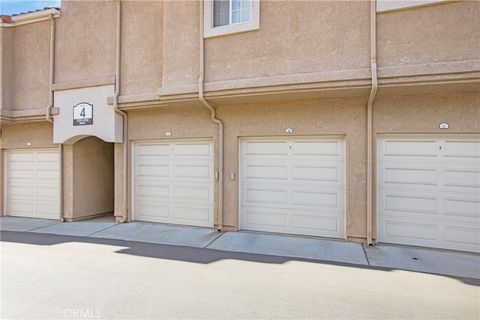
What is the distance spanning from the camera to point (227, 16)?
6770 millimetres

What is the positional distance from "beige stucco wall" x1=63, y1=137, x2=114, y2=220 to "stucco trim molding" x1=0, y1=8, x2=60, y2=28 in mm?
3855

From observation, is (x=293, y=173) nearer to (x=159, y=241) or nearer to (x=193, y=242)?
(x=193, y=242)

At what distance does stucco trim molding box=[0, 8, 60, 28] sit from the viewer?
862cm

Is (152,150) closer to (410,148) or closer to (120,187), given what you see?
(120,187)

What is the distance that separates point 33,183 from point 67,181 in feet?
5.78

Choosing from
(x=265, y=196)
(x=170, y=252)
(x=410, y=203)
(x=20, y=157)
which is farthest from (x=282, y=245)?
(x=20, y=157)

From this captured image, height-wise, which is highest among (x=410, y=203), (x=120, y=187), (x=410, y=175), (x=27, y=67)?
(x=27, y=67)

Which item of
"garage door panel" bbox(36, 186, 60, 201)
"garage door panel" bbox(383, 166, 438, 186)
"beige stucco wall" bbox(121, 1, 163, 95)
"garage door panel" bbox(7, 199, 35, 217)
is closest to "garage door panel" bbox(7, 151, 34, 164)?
"garage door panel" bbox(36, 186, 60, 201)

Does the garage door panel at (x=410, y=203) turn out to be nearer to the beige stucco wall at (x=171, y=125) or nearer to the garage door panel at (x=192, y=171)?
the beige stucco wall at (x=171, y=125)

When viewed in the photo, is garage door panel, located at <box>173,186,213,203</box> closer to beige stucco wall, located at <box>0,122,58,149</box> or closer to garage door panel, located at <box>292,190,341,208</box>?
garage door panel, located at <box>292,190,341,208</box>

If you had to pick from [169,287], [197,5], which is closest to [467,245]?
[169,287]

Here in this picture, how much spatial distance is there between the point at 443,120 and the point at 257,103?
13.0 feet

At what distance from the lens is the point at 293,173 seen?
6.95 metres

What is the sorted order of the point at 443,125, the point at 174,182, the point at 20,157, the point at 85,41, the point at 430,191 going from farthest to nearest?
the point at 20,157
the point at 85,41
the point at 174,182
the point at 430,191
the point at 443,125
